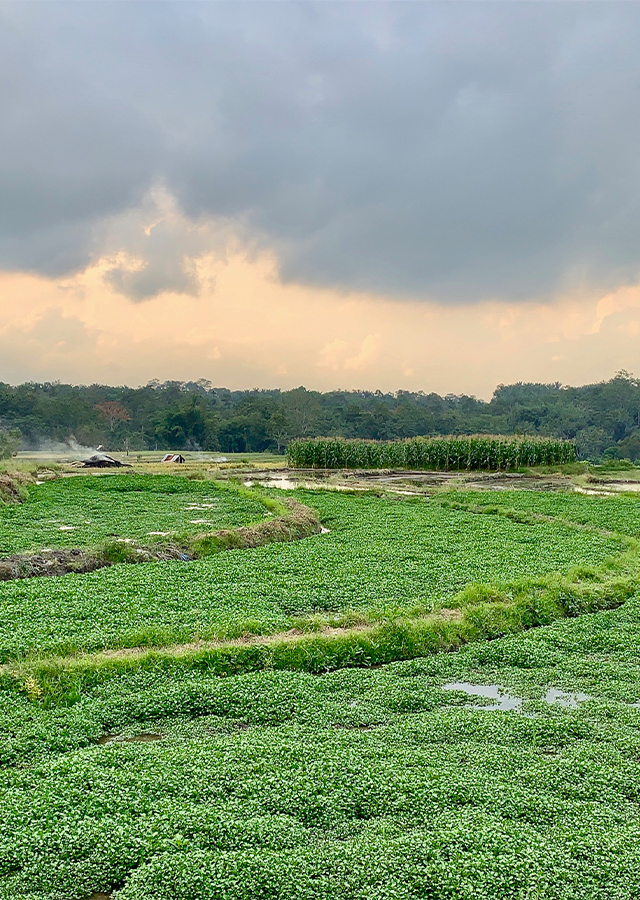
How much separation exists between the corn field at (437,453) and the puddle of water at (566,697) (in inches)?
1778

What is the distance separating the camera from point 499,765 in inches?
311

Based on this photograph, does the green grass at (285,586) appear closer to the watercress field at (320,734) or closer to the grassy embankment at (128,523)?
the watercress field at (320,734)

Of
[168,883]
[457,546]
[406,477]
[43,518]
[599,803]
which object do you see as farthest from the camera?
[406,477]

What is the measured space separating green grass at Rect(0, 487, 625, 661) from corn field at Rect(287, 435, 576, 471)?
1198 inches

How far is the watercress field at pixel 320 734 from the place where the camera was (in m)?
6.14

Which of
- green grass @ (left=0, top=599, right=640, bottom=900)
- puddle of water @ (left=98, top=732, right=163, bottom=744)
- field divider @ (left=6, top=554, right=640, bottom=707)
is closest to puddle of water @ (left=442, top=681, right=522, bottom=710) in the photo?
green grass @ (left=0, top=599, right=640, bottom=900)

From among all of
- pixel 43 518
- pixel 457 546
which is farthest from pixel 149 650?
pixel 43 518

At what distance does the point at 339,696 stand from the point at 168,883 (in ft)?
14.6

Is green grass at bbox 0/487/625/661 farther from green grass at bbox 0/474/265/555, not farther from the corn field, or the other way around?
the corn field

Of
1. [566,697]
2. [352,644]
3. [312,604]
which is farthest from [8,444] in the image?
[566,697]

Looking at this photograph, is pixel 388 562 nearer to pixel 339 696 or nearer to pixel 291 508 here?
pixel 339 696

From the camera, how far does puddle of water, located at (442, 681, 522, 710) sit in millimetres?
9969

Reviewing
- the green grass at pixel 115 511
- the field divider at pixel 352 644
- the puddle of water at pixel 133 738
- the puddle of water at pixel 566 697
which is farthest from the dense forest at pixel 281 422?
the puddle of water at pixel 133 738

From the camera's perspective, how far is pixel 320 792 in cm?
732
